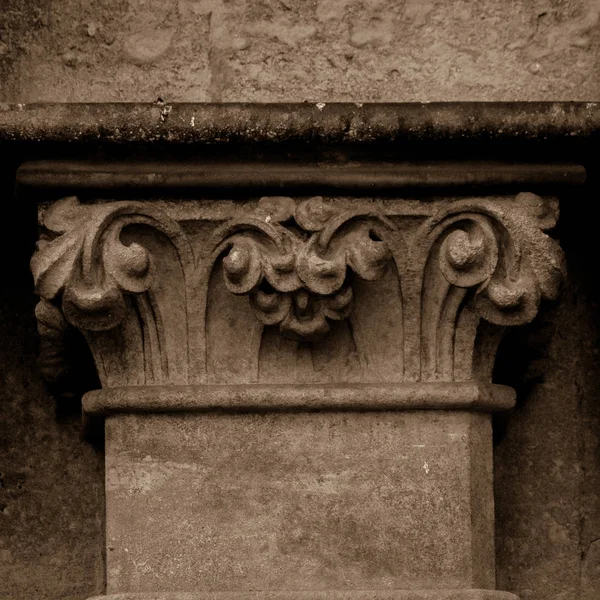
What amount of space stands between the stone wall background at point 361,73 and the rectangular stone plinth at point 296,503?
0.24m

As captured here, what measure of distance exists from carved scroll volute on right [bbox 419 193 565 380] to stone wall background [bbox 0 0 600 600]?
0.14 m

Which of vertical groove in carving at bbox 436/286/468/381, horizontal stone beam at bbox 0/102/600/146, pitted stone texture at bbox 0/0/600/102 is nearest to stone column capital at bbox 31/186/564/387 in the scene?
vertical groove in carving at bbox 436/286/468/381

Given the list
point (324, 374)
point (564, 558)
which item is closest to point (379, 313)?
point (324, 374)

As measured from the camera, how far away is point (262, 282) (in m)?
2.69

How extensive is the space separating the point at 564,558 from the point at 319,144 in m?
0.85

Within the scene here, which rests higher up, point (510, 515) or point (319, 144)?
point (319, 144)

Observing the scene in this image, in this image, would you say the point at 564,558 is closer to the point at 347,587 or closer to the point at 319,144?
the point at 347,587

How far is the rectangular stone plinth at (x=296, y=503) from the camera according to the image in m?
2.67

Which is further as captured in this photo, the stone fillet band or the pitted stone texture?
the pitted stone texture

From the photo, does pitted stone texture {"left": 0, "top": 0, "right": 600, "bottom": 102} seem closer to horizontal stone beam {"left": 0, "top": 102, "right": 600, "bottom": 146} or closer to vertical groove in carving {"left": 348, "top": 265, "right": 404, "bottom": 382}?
horizontal stone beam {"left": 0, "top": 102, "right": 600, "bottom": 146}

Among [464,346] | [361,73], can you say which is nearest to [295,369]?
[464,346]

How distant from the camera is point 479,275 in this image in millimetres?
2688

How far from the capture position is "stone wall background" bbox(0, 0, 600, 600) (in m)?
2.89

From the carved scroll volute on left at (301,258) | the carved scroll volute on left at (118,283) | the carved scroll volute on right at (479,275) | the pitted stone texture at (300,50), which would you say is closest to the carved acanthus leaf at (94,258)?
the carved scroll volute on left at (118,283)
